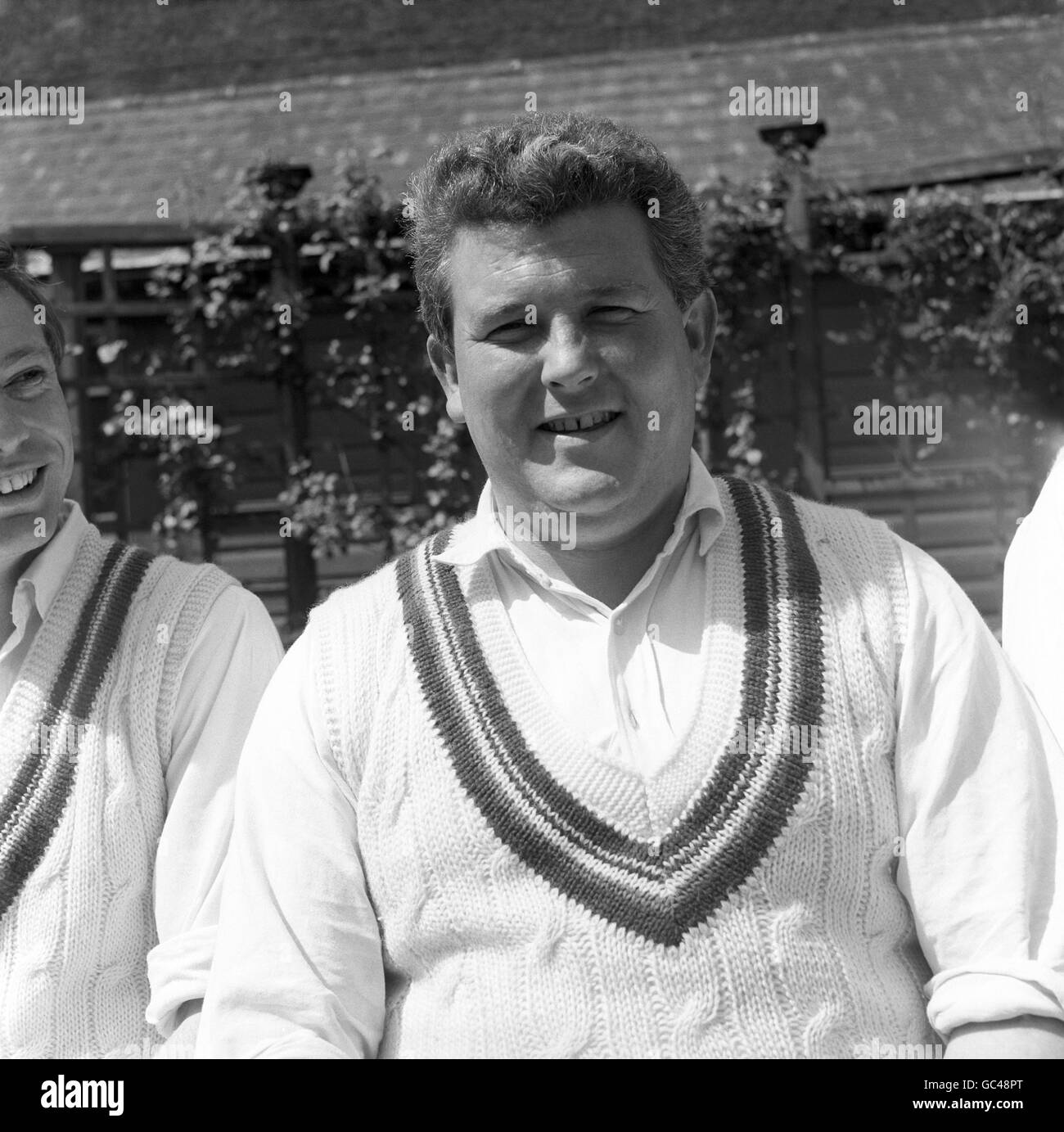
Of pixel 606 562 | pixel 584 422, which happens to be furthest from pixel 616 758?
pixel 584 422

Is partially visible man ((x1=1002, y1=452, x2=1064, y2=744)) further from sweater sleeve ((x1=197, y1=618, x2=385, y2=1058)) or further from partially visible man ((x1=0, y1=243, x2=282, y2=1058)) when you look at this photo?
partially visible man ((x1=0, y1=243, x2=282, y2=1058))

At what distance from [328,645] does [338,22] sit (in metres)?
6.16

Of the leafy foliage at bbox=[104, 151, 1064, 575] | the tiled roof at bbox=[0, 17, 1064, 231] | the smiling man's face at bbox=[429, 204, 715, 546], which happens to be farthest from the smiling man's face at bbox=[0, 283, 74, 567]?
the tiled roof at bbox=[0, 17, 1064, 231]

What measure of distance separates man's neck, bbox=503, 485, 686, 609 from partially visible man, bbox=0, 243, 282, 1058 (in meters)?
0.53

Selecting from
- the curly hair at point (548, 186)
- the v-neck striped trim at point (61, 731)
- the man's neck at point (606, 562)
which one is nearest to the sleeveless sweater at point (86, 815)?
the v-neck striped trim at point (61, 731)

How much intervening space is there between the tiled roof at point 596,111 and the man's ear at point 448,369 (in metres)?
3.86

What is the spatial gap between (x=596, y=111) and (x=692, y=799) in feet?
17.3

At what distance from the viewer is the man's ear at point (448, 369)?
209 centimetres

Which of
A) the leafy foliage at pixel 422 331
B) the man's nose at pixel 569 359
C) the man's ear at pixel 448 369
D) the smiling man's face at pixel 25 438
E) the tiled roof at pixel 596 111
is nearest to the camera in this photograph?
the man's nose at pixel 569 359

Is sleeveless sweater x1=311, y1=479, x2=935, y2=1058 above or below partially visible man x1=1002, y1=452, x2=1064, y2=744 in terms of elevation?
below

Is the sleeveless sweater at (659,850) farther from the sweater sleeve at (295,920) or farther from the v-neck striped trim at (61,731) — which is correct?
the v-neck striped trim at (61,731)

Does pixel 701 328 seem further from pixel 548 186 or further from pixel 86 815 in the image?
pixel 86 815

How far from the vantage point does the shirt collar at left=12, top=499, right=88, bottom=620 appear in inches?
88.9
